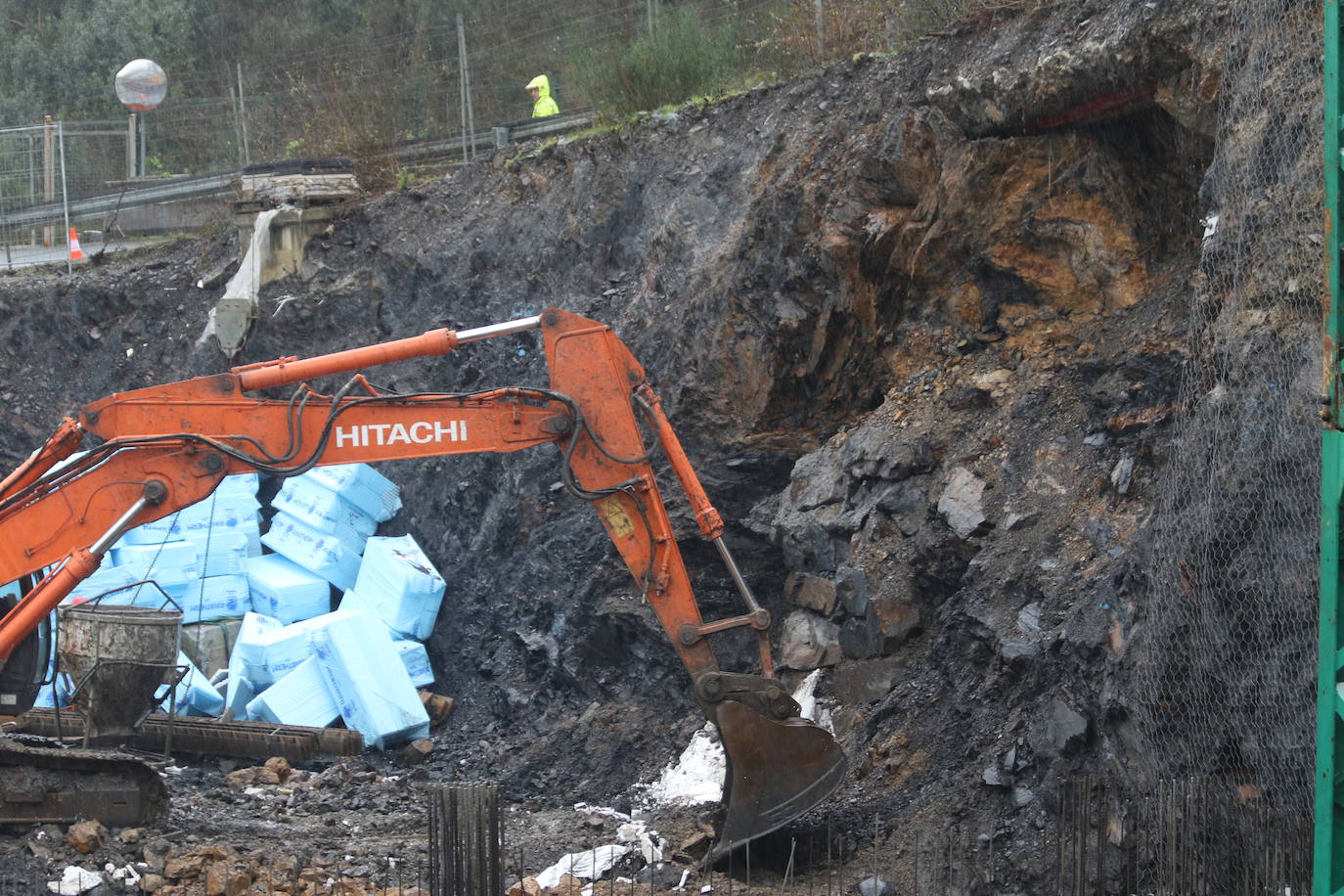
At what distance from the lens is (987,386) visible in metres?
8.79

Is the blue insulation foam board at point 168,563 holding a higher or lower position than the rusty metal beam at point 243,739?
higher

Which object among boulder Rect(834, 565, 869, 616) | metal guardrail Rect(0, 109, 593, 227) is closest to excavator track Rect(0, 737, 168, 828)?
boulder Rect(834, 565, 869, 616)

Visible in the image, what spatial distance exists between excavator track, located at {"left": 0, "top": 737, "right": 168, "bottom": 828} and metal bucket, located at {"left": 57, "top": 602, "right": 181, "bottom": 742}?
51 cm

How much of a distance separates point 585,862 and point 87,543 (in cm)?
312

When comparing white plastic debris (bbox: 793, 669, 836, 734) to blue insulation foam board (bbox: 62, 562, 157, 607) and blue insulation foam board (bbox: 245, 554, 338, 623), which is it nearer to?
blue insulation foam board (bbox: 245, 554, 338, 623)

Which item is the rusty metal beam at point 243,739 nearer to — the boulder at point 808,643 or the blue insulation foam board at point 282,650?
the blue insulation foam board at point 282,650

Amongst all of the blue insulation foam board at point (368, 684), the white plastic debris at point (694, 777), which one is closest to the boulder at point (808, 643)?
the white plastic debris at point (694, 777)

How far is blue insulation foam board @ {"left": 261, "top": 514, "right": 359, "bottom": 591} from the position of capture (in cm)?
1216

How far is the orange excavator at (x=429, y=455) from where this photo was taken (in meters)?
7.07

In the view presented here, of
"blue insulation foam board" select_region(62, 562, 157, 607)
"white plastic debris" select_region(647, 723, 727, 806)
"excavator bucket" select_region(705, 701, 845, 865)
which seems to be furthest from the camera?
"blue insulation foam board" select_region(62, 562, 157, 607)

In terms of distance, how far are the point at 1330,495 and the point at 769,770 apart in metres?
3.45

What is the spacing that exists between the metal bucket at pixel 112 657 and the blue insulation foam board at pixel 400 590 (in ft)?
10.3

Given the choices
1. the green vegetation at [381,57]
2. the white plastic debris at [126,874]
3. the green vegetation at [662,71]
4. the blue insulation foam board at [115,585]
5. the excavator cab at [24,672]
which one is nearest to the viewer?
the white plastic debris at [126,874]

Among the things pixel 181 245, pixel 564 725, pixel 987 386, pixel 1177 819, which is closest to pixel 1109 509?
pixel 987 386
